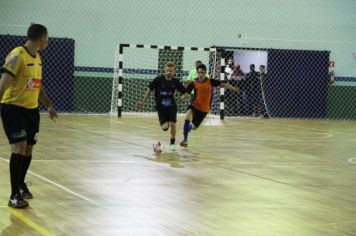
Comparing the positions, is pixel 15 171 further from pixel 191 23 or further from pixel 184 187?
pixel 191 23

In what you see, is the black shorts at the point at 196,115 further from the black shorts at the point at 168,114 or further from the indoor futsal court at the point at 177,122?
the black shorts at the point at 168,114

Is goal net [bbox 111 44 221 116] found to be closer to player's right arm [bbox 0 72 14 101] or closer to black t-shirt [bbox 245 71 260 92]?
black t-shirt [bbox 245 71 260 92]

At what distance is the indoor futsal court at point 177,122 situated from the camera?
7.22 metres

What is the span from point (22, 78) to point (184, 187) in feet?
9.24

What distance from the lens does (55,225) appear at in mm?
6508

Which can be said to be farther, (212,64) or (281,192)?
(212,64)

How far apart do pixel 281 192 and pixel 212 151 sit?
4729 mm

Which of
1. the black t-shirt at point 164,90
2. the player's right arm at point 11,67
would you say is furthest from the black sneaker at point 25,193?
the black t-shirt at point 164,90

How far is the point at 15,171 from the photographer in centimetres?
720

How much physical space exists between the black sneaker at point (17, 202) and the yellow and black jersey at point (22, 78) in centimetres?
96

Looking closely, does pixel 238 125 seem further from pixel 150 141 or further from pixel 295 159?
pixel 295 159

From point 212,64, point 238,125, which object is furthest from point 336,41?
point 238,125

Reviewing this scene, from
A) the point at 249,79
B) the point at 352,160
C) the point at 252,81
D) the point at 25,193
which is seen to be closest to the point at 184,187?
the point at 25,193

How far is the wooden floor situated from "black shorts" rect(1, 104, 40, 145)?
74cm
